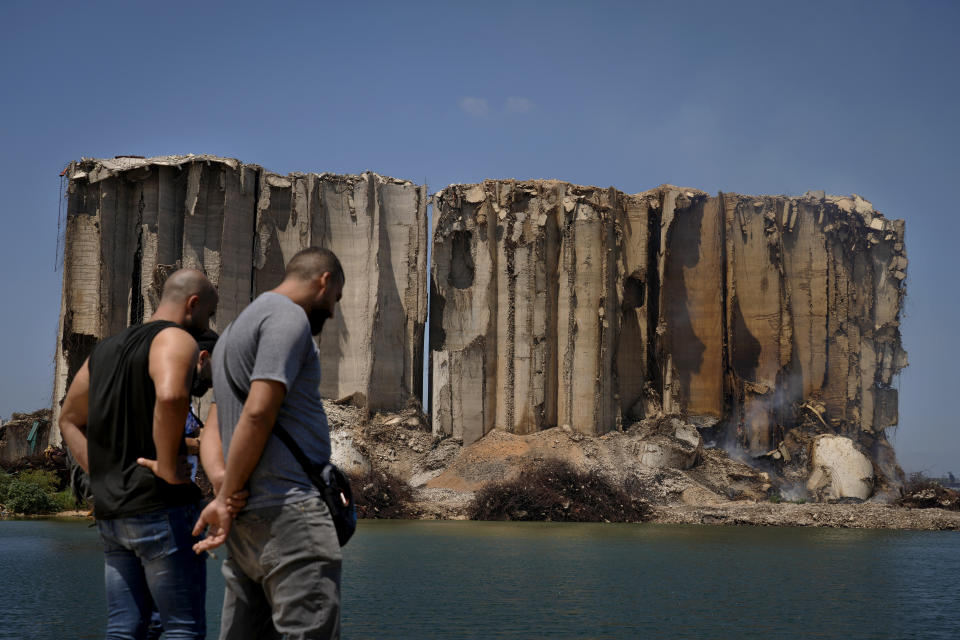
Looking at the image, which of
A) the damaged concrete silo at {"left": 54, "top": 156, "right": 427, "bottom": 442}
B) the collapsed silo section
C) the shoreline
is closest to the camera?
the shoreline

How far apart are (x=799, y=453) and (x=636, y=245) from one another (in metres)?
9.79

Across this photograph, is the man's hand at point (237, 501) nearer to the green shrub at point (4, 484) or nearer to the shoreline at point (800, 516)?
the shoreline at point (800, 516)

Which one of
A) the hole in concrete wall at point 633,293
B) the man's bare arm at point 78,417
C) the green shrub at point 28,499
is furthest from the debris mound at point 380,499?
the man's bare arm at point 78,417

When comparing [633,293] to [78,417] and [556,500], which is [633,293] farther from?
[78,417]

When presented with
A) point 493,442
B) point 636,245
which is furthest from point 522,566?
point 636,245

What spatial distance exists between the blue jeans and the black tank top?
0.07 meters

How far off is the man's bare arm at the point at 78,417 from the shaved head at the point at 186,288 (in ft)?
1.66

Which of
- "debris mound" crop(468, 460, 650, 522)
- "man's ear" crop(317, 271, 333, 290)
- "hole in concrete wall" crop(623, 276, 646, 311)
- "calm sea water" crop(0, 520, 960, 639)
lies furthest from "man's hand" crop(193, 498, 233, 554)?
"hole in concrete wall" crop(623, 276, 646, 311)

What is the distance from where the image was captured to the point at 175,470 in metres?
4.03

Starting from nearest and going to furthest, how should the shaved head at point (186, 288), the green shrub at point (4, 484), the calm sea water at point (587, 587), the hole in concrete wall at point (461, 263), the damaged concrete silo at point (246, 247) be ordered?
the shaved head at point (186, 288) → the calm sea water at point (587, 587) → the green shrub at point (4, 484) → the damaged concrete silo at point (246, 247) → the hole in concrete wall at point (461, 263)

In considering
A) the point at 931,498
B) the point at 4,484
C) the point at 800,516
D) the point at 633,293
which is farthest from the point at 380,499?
the point at 931,498

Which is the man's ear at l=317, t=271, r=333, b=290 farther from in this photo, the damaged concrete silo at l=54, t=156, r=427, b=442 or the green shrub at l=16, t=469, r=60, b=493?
the damaged concrete silo at l=54, t=156, r=427, b=442

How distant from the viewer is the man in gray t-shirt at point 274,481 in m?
3.55

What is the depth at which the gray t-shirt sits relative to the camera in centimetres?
359
